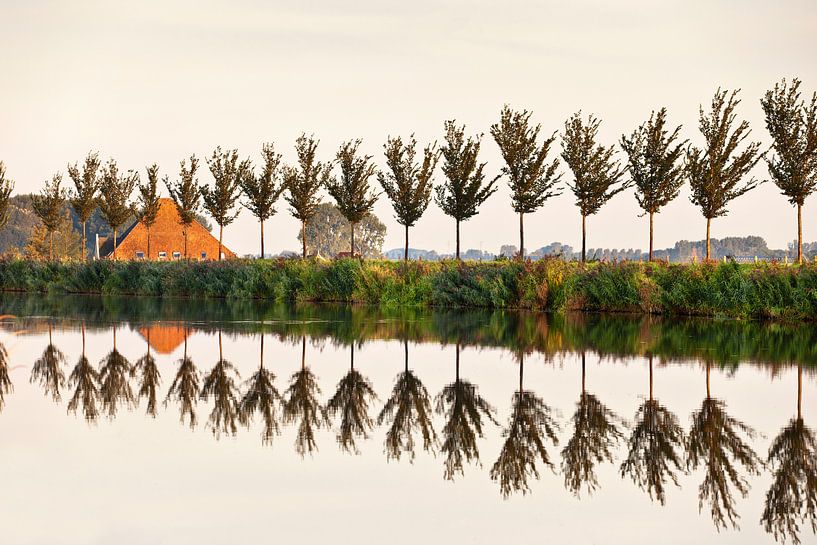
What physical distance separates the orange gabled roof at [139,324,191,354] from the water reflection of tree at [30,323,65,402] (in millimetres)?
1853

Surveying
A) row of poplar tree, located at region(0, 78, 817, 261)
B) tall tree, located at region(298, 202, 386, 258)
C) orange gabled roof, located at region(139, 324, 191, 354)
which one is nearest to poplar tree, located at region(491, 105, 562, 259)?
row of poplar tree, located at region(0, 78, 817, 261)

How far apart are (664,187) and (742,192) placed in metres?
4.01

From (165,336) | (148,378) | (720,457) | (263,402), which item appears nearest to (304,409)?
(263,402)

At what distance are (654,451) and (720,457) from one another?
59 cm

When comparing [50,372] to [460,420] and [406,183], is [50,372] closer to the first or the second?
[460,420]

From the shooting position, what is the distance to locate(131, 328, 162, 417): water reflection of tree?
11828 mm

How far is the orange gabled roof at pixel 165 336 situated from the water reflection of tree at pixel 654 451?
987 centimetres

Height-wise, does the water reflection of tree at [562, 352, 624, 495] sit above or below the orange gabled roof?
below

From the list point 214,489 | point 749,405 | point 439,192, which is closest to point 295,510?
point 214,489

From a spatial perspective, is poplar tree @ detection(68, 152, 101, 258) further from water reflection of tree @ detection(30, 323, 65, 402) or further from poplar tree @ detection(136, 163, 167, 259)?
water reflection of tree @ detection(30, 323, 65, 402)

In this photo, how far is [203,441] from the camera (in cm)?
941

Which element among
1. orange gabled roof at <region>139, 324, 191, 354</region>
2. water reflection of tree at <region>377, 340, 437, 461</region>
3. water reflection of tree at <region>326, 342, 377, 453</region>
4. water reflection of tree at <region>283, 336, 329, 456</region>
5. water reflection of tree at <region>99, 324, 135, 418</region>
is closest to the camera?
water reflection of tree at <region>377, 340, 437, 461</region>

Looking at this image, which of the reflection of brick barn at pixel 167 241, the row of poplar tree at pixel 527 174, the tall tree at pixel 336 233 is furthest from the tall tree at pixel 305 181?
the tall tree at pixel 336 233

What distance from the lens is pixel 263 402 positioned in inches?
464
